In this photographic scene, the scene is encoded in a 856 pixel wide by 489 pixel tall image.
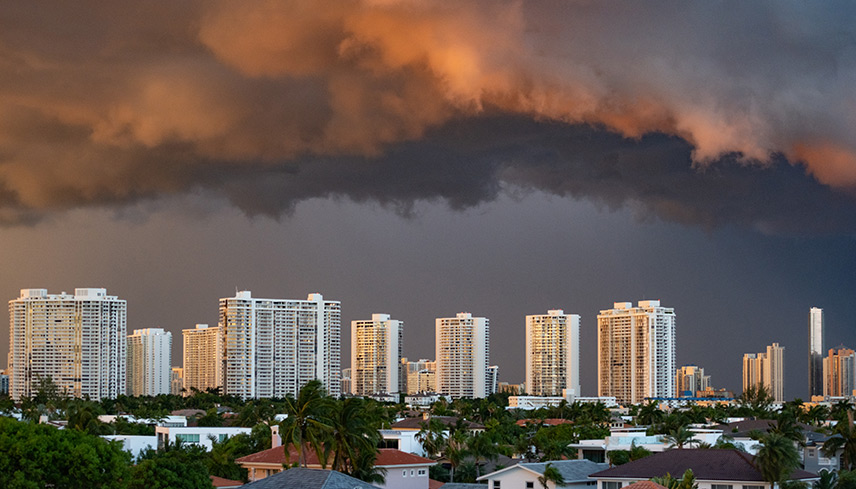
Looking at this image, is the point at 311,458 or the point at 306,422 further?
the point at 311,458

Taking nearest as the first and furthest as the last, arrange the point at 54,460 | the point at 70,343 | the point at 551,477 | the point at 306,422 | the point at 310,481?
the point at 54,460
the point at 310,481
the point at 306,422
the point at 551,477
the point at 70,343

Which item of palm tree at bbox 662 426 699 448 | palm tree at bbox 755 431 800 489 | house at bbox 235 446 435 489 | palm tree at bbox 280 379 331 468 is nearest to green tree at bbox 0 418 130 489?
palm tree at bbox 280 379 331 468

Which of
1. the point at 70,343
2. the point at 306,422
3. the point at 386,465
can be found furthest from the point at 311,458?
the point at 70,343

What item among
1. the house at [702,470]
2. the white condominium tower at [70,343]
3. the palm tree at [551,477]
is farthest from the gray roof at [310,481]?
the white condominium tower at [70,343]

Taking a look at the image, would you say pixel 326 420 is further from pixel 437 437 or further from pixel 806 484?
pixel 437 437

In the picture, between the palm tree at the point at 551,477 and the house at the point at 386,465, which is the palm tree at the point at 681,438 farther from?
the house at the point at 386,465

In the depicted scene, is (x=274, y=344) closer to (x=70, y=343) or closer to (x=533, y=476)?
(x=70, y=343)
